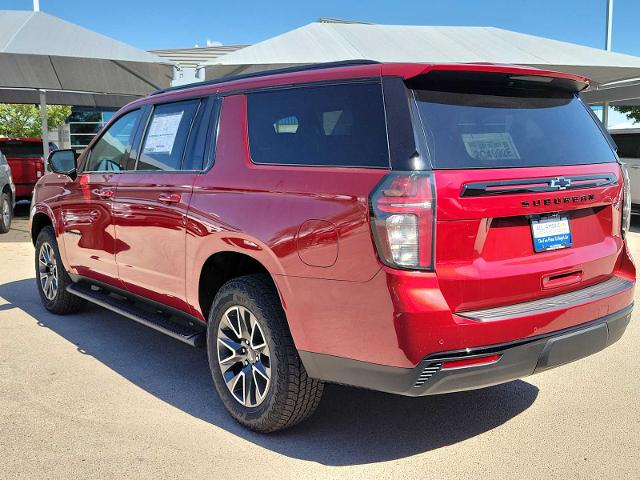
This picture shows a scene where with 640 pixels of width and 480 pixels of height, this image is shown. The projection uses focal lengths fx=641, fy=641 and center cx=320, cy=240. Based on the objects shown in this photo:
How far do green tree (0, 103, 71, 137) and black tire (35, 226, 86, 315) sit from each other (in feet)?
131

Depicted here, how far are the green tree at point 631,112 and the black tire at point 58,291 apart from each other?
3339 centimetres

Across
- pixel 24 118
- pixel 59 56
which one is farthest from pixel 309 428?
pixel 24 118

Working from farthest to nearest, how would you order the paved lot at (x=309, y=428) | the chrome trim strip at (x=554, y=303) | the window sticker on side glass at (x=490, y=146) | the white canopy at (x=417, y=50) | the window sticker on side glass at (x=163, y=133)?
the white canopy at (x=417, y=50) < the window sticker on side glass at (x=163, y=133) < the paved lot at (x=309, y=428) < the window sticker on side glass at (x=490, y=146) < the chrome trim strip at (x=554, y=303)

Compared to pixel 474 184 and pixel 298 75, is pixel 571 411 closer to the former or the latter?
pixel 474 184

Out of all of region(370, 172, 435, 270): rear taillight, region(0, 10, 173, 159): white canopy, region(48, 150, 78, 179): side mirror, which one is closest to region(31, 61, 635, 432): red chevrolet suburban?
region(370, 172, 435, 270): rear taillight

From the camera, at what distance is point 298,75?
3.32m

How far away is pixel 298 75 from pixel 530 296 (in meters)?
1.59

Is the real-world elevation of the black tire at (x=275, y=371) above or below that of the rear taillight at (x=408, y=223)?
below

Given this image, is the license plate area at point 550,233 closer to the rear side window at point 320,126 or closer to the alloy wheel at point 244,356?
the rear side window at point 320,126

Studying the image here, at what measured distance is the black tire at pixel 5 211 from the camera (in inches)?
459

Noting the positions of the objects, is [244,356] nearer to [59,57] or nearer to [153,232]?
[153,232]

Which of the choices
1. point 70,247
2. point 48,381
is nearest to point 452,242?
point 48,381

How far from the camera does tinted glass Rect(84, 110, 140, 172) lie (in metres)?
4.66

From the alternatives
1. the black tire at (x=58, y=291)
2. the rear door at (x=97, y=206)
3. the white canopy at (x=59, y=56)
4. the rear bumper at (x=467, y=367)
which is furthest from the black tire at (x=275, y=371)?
the white canopy at (x=59, y=56)
